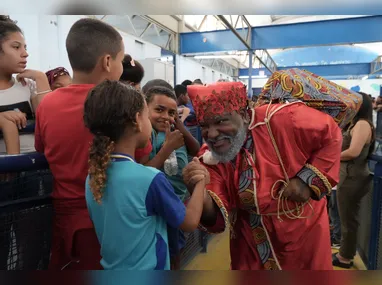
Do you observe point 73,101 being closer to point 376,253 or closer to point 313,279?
point 313,279

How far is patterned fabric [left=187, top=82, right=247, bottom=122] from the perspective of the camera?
3.99 feet

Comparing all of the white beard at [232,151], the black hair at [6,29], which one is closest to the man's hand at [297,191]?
the white beard at [232,151]

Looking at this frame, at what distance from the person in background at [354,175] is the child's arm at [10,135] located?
224 cm

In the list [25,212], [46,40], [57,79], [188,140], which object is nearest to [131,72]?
[57,79]

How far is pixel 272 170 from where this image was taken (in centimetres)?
125

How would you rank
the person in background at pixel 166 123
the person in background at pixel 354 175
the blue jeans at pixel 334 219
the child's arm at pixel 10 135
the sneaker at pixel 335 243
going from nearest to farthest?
the child's arm at pixel 10 135 → the person in background at pixel 166 123 → the person in background at pixel 354 175 → the sneaker at pixel 335 243 → the blue jeans at pixel 334 219

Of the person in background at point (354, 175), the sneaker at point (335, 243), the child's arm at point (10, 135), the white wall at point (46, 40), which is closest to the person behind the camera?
the child's arm at point (10, 135)

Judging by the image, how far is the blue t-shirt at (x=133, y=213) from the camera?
2.93 feet

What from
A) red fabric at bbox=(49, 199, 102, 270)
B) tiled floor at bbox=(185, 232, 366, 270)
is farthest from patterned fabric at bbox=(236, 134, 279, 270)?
tiled floor at bbox=(185, 232, 366, 270)

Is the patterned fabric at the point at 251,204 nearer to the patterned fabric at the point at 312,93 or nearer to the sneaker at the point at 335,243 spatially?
the patterned fabric at the point at 312,93

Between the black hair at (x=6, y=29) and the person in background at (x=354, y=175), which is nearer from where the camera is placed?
the black hair at (x=6, y=29)

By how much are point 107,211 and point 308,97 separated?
3.20 feet

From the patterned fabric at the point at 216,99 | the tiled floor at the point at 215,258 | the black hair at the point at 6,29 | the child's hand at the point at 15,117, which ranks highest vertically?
the black hair at the point at 6,29

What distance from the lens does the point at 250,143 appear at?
4.30 ft
